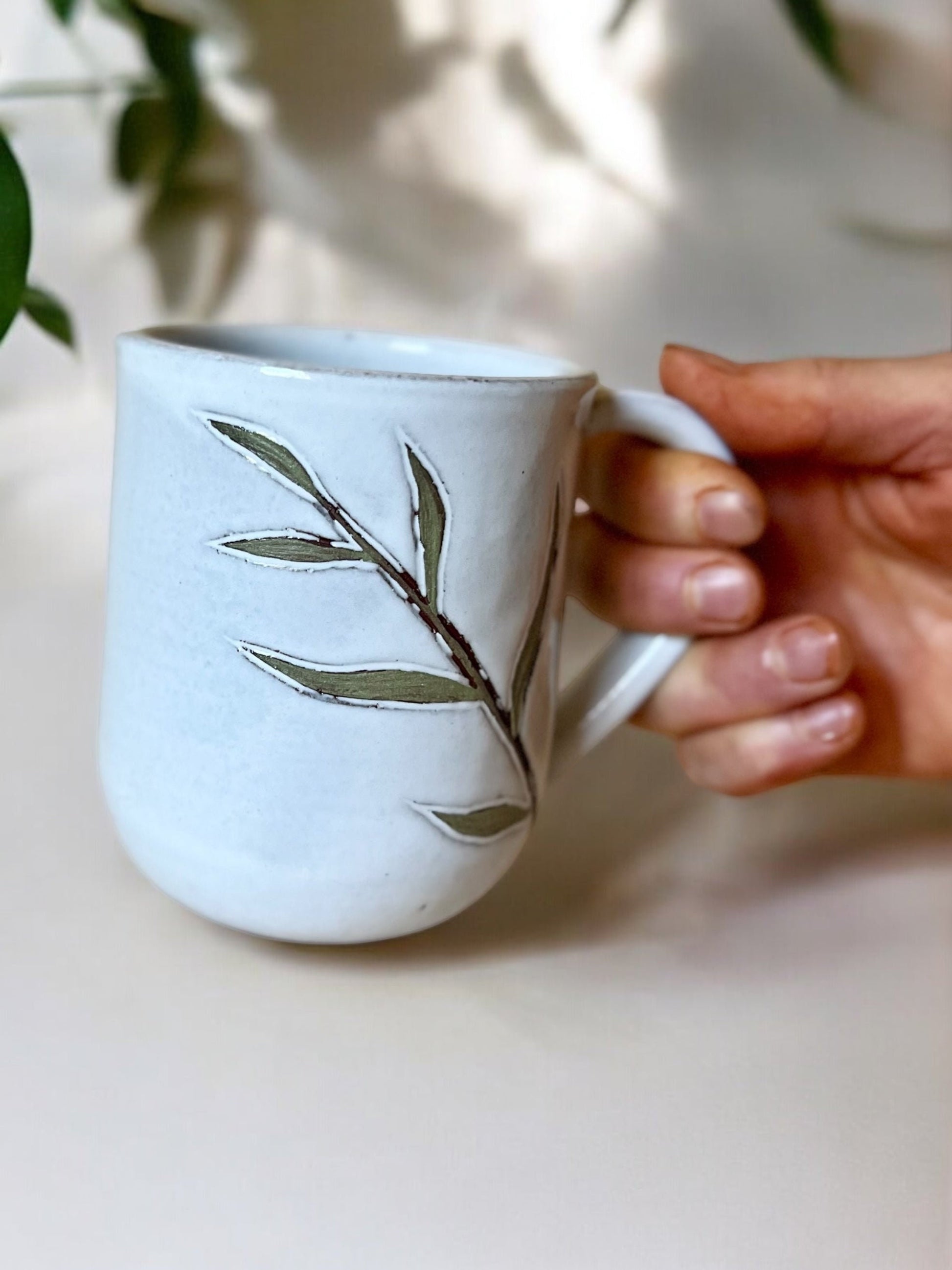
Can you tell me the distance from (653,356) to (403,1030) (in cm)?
53

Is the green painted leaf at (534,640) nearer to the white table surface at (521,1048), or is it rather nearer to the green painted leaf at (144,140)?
the white table surface at (521,1048)

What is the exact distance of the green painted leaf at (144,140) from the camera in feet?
2.55

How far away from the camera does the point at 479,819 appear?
421mm

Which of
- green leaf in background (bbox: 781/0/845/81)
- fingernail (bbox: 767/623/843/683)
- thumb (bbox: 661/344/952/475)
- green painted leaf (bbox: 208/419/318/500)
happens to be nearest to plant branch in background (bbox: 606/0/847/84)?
green leaf in background (bbox: 781/0/845/81)

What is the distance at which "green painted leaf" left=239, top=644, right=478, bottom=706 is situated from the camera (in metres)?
0.38

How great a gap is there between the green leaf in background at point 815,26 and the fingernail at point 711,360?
226 mm

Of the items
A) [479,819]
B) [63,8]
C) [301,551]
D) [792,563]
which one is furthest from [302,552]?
[63,8]

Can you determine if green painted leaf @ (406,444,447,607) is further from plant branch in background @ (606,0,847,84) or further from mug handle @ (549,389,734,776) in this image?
plant branch in background @ (606,0,847,84)

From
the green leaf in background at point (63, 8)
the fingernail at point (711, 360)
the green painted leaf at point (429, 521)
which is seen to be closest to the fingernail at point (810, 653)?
the fingernail at point (711, 360)

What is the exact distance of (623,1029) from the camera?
0.42 m

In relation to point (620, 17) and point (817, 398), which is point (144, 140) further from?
point (817, 398)

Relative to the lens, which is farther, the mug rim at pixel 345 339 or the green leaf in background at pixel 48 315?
the green leaf in background at pixel 48 315

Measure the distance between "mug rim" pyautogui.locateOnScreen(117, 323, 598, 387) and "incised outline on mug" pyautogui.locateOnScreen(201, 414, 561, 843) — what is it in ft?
0.06

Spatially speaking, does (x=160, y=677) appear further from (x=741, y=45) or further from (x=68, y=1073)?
(x=741, y=45)
